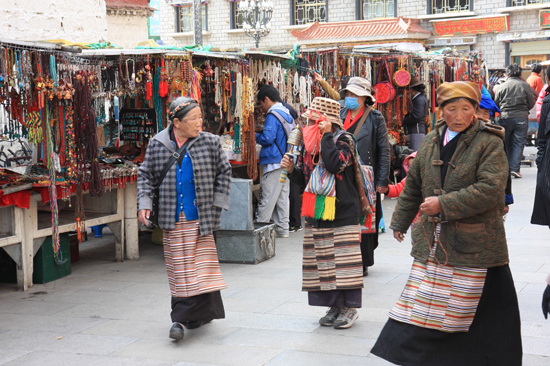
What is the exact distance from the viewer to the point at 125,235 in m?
7.86

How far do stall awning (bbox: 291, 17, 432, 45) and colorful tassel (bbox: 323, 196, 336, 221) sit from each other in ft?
76.8

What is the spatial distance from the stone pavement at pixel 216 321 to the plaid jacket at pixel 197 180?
2.72 feet

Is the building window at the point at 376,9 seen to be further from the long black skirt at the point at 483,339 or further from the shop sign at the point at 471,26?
the long black skirt at the point at 483,339

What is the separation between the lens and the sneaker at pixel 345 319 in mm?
5074

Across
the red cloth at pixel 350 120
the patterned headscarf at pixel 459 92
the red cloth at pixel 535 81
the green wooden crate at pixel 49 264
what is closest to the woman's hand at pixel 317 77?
the red cloth at pixel 350 120

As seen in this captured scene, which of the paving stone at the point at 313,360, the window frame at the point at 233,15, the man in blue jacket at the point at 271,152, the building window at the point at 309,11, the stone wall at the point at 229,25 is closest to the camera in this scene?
the paving stone at the point at 313,360

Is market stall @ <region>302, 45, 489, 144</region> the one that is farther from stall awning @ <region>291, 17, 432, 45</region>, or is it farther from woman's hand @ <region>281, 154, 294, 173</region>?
stall awning @ <region>291, 17, 432, 45</region>

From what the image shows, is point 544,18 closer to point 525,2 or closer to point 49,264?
point 525,2

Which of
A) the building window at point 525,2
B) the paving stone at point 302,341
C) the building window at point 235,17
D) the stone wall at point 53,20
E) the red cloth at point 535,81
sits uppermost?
the building window at point 235,17

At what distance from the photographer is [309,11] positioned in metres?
30.7

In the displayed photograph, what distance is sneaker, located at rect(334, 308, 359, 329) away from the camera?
5.07 meters

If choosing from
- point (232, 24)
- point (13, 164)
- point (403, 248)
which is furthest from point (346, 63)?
point (232, 24)

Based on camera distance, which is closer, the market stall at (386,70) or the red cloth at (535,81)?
the market stall at (386,70)

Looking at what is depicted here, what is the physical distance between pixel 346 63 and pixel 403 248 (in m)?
3.92
